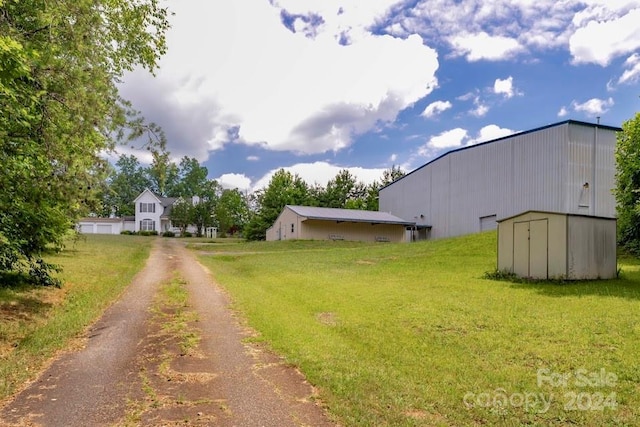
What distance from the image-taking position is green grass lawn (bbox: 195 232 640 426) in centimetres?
429

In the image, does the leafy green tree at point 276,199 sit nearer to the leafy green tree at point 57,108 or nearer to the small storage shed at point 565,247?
the small storage shed at point 565,247

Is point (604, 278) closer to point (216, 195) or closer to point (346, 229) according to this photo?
point (346, 229)

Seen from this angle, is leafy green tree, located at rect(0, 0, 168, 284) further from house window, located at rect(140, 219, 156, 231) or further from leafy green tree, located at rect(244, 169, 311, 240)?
house window, located at rect(140, 219, 156, 231)

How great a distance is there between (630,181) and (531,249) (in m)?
5.43

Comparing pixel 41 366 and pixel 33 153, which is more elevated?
pixel 33 153

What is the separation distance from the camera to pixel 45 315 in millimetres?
8914

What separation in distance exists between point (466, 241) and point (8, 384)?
22.4 meters

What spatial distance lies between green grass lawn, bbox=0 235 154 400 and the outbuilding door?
13088 millimetres

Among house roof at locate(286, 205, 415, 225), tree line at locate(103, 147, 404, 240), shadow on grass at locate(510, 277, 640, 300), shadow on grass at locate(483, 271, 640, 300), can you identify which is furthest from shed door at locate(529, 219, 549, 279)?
tree line at locate(103, 147, 404, 240)

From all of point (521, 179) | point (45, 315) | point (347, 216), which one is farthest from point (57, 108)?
point (347, 216)

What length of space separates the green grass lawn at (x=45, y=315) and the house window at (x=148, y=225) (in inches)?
1919

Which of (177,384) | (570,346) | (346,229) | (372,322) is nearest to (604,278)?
(570,346)

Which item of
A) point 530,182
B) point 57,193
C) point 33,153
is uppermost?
point 530,182

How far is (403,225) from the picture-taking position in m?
40.9
